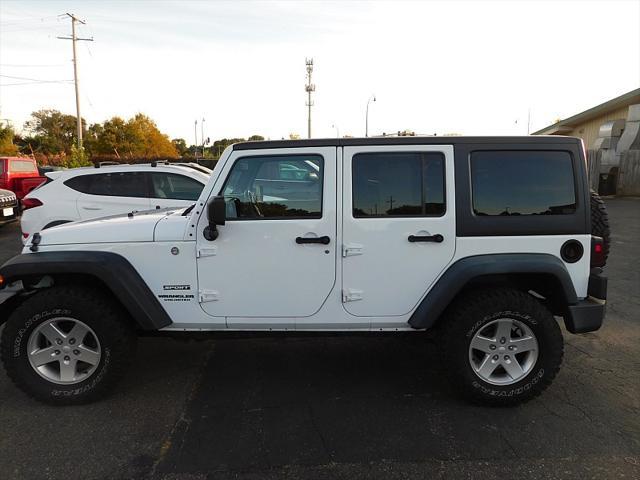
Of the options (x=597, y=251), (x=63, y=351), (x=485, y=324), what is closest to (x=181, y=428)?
(x=63, y=351)

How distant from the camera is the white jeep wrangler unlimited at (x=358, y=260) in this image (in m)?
3.21

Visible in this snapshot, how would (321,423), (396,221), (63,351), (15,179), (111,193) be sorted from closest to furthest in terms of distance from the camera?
(321,423) → (396,221) → (63,351) → (111,193) → (15,179)

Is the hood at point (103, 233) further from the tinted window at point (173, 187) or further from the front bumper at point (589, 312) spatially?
the tinted window at point (173, 187)

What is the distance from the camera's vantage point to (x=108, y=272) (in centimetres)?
318

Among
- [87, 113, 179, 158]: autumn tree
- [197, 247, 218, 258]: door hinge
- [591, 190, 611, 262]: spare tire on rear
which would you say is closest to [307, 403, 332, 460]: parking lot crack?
[197, 247, 218, 258]: door hinge

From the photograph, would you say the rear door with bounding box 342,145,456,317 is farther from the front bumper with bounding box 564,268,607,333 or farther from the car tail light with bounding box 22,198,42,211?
the car tail light with bounding box 22,198,42,211

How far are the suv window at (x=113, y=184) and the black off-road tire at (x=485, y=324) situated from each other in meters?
5.89

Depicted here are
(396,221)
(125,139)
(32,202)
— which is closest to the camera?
(396,221)

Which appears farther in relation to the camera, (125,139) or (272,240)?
(125,139)

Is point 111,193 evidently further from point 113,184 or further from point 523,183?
point 523,183

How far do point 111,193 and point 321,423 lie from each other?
5950mm

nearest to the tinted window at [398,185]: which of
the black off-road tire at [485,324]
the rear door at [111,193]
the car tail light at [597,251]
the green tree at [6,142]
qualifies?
the black off-road tire at [485,324]

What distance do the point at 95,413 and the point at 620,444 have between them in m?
3.42

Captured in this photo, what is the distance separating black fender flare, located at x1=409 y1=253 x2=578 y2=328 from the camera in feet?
10.3
